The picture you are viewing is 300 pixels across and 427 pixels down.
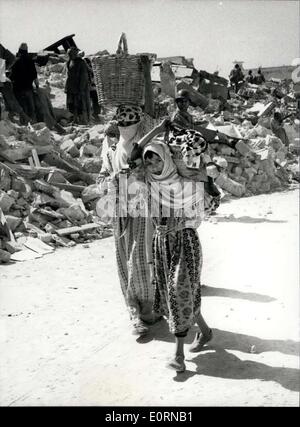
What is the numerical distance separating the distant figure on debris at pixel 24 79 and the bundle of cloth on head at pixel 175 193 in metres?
9.32

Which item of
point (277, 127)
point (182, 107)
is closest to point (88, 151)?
point (182, 107)

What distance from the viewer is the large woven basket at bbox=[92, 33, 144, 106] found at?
398 cm

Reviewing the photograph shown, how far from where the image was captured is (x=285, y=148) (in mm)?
16141

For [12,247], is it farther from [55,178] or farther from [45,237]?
[55,178]

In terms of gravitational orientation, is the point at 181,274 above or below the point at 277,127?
below

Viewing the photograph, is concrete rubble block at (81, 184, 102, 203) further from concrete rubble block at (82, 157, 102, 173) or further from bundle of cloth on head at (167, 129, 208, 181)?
bundle of cloth on head at (167, 129, 208, 181)

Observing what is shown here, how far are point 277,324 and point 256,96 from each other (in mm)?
23113

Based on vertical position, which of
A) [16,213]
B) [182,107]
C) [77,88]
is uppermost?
[77,88]

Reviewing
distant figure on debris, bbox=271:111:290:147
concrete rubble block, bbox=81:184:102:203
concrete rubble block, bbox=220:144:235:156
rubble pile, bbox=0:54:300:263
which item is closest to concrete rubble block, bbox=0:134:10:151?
rubble pile, bbox=0:54:300:263

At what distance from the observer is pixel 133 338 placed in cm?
426

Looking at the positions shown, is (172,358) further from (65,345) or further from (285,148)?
(285,148)

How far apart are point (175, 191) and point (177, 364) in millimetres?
1144

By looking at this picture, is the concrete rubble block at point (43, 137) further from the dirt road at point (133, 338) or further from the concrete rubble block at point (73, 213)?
the dirt road at point (133, 338)
